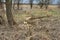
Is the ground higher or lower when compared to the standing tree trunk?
lower

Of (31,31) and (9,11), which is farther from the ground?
(9,11)

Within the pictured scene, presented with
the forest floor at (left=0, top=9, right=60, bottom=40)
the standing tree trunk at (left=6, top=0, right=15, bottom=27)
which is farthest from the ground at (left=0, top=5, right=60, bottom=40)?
the standing tree trunk at (left=6, top=0, right=15, bottom=27)

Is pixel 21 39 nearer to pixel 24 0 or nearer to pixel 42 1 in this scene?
pixel 42 1

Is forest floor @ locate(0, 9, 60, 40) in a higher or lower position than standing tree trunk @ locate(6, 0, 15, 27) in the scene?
lower

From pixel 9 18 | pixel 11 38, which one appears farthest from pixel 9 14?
pixel 11 38

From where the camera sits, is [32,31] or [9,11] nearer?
[32,31]

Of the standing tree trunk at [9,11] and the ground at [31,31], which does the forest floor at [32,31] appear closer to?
the ground at [31,31]

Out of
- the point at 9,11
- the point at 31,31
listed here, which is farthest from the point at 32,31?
the point at 9,11

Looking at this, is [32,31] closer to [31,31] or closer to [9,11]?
Result: [31,31]

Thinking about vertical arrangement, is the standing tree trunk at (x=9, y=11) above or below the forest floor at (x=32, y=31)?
above

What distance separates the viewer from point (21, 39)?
482 centimetres

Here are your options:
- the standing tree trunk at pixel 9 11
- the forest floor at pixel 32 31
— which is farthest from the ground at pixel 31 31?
the standing tree trunk at pixel 9 11

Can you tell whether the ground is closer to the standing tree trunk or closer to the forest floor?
the forest floor

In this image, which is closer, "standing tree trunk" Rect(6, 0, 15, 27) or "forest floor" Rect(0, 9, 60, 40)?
"forest floor" Rect(0, 9, 60, 40)
